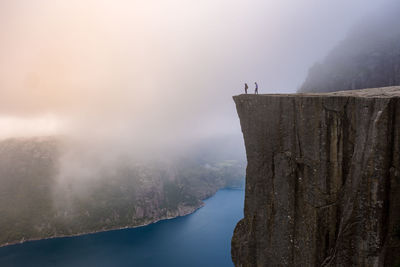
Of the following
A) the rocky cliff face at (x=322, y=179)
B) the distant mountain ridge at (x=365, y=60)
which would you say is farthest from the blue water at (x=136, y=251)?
the rocky cliff face at (x=322, y=179)

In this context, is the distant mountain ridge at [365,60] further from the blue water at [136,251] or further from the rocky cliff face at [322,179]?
the blue water at [136,251]

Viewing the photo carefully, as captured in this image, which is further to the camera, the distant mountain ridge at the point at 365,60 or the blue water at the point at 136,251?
the blue water at the point at 136,251

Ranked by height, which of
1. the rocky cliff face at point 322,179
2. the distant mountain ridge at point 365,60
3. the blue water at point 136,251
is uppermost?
the distant mountain ridge at point 365,60

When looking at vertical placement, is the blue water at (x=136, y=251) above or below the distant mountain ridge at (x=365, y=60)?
below

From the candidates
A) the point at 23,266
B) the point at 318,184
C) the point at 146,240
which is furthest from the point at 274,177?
the point at 146,240

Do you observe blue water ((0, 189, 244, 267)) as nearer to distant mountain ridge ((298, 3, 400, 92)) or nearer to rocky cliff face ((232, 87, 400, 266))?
distant mountain ridge ((298, 3, 400, 92))

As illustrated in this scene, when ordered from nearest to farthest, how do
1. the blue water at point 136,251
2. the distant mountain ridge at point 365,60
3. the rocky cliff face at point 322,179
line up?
1. the rocky cliff face at point 322,179
2. the distant mountain ridge at point 365,60
3. the blue water at point 136,251

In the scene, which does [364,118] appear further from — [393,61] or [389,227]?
[393,61]

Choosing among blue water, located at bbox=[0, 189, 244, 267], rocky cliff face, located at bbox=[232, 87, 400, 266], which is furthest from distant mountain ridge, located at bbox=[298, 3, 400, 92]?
blue water, located at bbox=[0, 189, 244, 267]
